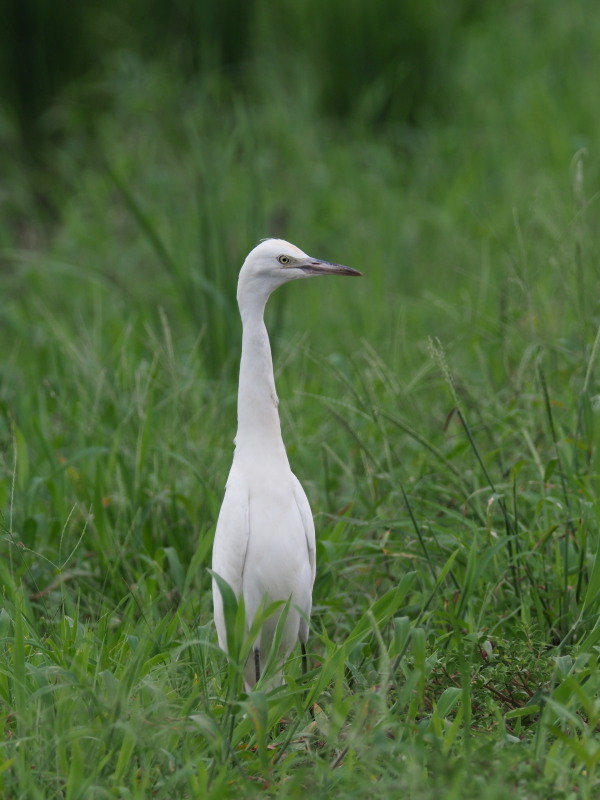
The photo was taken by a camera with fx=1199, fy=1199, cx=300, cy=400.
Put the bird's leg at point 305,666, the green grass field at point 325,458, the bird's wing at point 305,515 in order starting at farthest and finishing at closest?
the bird's wing at point 305,515, the bird's leg at point 305,666, the green grass field at point 325,458

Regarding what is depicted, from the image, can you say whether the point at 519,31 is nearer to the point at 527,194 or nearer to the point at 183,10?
the point at 183,10

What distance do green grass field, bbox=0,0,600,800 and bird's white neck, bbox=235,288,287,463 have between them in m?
0.32

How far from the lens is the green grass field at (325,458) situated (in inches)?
88.6

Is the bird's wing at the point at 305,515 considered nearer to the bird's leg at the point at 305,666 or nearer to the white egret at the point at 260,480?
the white egret at the point at 260,480

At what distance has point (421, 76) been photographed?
6848mm

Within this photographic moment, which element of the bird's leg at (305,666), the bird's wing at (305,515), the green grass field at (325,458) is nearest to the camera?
the green grass field at (325,458)

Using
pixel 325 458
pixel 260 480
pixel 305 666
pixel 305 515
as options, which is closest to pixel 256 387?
pixel 260 480

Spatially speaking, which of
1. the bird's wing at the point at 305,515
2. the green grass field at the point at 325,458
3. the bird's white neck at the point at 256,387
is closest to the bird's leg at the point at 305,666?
the green grass field at the point at 325,458

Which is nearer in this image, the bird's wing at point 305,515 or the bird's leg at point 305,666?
the bird's leg at point 305,666

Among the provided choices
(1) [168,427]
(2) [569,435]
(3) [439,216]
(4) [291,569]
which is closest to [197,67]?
(3) [439,216]

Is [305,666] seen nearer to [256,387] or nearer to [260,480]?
[260,480]

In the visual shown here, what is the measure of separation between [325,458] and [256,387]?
33.5 inches

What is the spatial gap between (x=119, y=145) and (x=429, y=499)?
3790 millimetres

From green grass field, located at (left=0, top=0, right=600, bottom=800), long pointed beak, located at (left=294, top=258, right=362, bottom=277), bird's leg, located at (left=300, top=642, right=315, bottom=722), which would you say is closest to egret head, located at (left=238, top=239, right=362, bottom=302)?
long pointed beak, located at (left=294, top=258, right=362, bottom=277)
